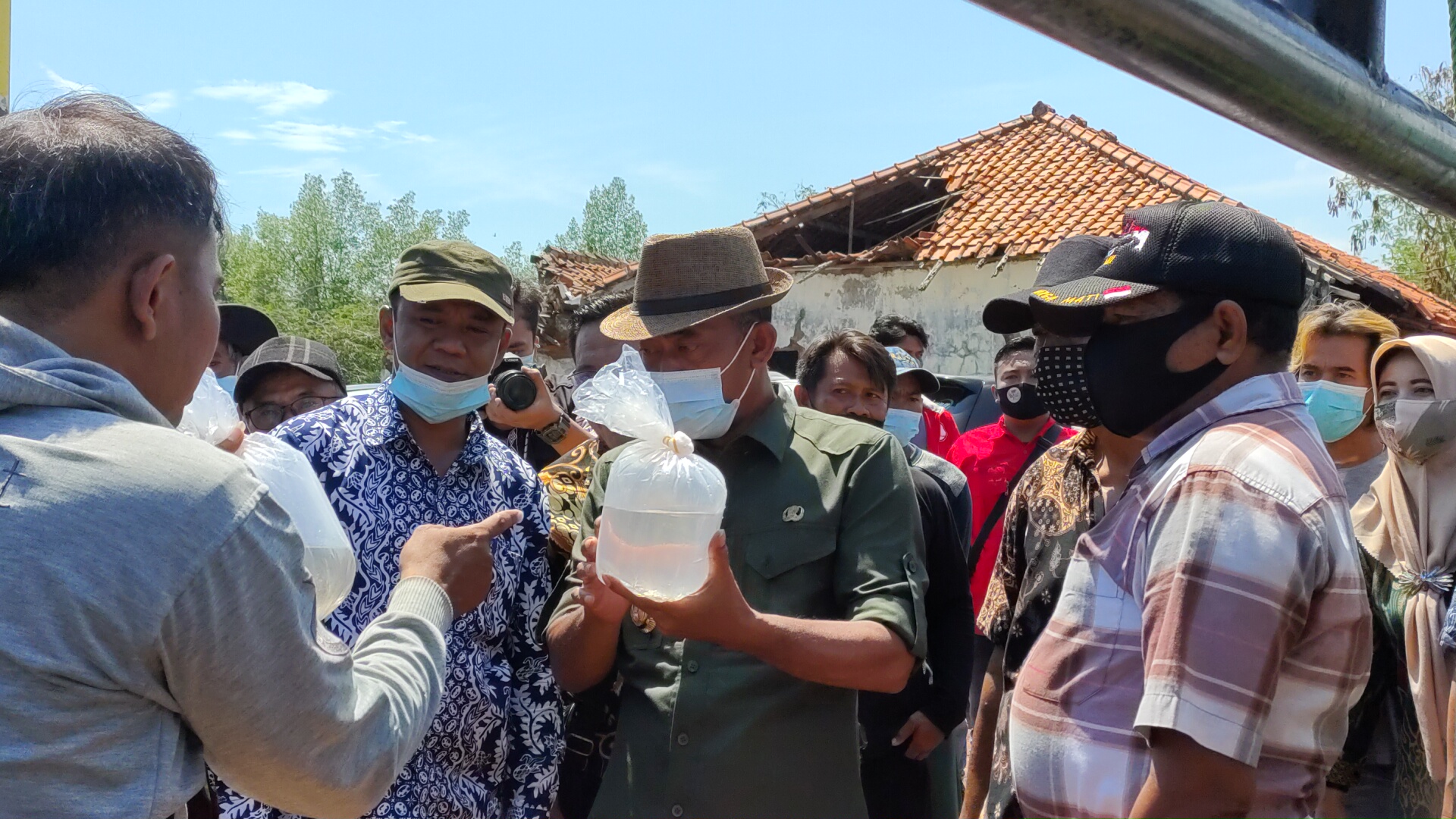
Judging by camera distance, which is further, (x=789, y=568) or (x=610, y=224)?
(x=610, y=224)

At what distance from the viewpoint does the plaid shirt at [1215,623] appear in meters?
1.69

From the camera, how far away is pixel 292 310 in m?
47.4

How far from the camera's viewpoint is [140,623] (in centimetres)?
135

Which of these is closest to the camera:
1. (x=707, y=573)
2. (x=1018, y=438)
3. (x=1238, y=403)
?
(x=1238, y=403)

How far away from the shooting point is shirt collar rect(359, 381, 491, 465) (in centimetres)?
→ 288

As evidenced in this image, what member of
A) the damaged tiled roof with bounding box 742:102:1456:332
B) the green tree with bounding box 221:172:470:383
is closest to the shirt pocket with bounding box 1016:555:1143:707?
the damaged tiled roof with bounding box 742:102:1456:332

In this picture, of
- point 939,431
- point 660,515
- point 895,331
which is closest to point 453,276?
point 660,515

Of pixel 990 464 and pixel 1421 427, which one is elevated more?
pixel 1421 427

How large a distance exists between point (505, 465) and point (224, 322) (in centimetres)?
297

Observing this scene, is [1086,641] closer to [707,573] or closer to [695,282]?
[707,573]

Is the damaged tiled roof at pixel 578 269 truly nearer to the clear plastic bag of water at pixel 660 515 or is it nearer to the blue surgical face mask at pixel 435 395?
the blue surgical face mask at pixel 435 395

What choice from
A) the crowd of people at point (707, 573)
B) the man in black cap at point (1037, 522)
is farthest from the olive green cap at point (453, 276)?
the man in black cap at point (1037, 522)

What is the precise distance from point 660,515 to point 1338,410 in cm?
322

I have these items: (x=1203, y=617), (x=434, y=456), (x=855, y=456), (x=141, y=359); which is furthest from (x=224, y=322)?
(x=1203, y=617)
